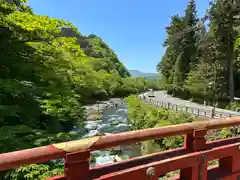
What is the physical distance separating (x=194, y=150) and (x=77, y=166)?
1.05 meters

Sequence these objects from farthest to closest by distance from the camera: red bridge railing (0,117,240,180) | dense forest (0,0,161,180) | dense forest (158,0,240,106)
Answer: dense forest (158,0,240,106)
dense forest (0,0,161,180)
red bridge railing (0,117,240,180)

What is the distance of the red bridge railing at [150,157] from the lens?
1.33 m

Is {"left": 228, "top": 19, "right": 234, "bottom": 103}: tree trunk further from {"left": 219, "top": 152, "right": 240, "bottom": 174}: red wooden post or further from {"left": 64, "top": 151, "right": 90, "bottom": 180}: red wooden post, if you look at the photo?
{"left": 64, "top": 151, "right": 90, "bottom": 180}: red wooden post

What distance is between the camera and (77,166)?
4.56 ft

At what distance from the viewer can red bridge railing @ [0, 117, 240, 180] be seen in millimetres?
1326

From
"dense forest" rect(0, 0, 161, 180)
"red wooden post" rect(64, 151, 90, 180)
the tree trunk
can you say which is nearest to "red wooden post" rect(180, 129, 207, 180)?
"red wooden post" rect(64, 151, 90, 180)

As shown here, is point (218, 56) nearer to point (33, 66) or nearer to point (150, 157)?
point (33, 66)

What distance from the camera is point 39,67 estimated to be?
629cm

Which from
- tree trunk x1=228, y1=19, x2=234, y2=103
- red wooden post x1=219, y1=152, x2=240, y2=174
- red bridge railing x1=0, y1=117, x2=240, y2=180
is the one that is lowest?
red wooden post x1=219, y1=152, x2=240, y2=174

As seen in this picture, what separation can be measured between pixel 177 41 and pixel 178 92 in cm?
989

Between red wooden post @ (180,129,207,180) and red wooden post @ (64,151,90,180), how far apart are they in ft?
3.05

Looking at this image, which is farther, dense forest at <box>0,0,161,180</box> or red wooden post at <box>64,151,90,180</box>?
dense forest at <box>0,0,161,180</box>

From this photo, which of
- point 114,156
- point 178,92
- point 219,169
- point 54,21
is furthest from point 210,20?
point 219,169

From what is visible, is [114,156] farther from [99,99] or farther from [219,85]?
[99,99]
